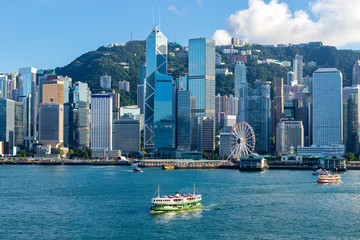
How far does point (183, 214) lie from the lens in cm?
6638

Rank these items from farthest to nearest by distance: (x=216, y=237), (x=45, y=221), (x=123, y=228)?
1. (x=45, y=221)
2. (x=123, y=228)
3. (x=216, y=237)

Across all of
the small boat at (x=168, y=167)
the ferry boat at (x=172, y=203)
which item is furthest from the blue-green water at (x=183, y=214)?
the small boat at (x=168, y=167)

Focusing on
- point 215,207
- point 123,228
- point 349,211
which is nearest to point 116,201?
point 215,207

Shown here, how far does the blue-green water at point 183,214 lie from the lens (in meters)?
56.8

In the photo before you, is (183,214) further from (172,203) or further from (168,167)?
(168,167)

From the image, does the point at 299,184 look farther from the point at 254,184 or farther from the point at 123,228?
the point at 123,228

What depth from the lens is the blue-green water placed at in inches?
2238

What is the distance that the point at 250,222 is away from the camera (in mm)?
62469

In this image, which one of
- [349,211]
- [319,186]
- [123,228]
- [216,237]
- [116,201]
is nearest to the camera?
[216,237]

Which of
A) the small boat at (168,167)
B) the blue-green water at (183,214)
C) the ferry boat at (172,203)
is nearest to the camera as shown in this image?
the blue-green water at (183,214)

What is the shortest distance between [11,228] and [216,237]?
74.4 feet

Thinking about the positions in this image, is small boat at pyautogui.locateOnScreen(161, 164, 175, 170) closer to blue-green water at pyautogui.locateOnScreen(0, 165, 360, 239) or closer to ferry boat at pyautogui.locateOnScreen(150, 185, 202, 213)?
blue-green water at pyautogui.locateOnScreen(0, 165, 360, 239)

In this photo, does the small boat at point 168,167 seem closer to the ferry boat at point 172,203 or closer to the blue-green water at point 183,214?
the blue-green water at point 183,214

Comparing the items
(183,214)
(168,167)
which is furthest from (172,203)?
(168,167)
